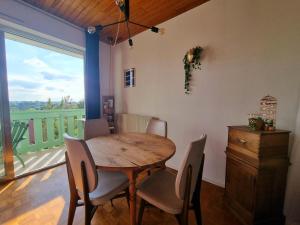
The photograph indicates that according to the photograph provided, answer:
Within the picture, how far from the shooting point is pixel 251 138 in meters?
1.35

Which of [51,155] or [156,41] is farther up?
[156,41]

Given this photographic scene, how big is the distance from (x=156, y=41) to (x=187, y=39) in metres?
0.68

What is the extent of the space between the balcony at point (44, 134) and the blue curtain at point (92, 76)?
59 cm

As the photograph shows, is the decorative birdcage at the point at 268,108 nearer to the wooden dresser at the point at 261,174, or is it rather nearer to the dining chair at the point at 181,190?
the wooden dresser at the point at 261,174

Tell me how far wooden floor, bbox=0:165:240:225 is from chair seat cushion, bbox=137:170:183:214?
489 mm

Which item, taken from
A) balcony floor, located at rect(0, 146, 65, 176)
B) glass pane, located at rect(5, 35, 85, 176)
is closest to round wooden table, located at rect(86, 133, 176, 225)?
balcony floor, located at rect(0, 146, 65, 176)

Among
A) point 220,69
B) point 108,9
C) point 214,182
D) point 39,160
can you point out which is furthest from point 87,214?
point 108,9

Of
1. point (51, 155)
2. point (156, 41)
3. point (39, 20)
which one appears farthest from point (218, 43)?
point (51, 155)

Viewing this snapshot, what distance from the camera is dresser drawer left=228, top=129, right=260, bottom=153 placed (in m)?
1.31

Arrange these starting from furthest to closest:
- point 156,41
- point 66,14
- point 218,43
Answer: point 156,41
point 66,14
point 218,43

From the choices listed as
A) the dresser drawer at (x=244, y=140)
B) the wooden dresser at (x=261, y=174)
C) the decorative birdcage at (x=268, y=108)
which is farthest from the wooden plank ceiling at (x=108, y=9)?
the wooden dresser at (x=261, y=174)

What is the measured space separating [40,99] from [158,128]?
2656mm

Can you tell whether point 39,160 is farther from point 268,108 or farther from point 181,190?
point 268,108

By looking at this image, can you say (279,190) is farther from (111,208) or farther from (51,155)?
(51,155)
